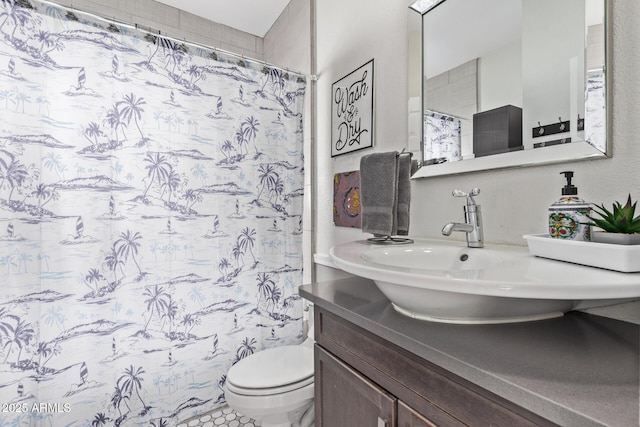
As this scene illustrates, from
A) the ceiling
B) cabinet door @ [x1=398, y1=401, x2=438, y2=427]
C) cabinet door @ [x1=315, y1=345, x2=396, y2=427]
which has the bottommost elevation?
cabinet door @ [x1=315, y1=345, x2=396, y2=427]

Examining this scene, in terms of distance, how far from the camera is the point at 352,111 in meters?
1.57

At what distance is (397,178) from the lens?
1.11m

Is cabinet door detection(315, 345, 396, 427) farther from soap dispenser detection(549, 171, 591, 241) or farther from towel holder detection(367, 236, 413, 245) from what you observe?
soap dispenser detection(549, 171, 591, 241)

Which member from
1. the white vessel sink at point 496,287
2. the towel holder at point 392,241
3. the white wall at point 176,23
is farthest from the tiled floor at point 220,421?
the white wall at point 176,23

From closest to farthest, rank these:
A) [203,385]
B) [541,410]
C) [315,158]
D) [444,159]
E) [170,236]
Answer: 1. [541,410]
2. [444,159]
3. [170,236]
4. [203,385]
5. [315,158]

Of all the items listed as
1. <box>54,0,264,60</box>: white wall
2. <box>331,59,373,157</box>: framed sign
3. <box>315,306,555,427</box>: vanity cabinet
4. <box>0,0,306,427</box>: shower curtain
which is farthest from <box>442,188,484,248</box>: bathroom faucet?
<box>54,0,264,60</box>: white wall

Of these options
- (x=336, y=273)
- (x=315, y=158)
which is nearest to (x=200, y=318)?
(x=336, y=273)

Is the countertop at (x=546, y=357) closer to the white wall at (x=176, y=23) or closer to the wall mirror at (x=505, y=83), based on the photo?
the wall mirror at (x=505, y=83)

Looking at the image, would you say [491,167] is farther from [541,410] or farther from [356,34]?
[356,34]

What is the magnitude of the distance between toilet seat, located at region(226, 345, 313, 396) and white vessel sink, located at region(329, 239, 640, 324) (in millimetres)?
737

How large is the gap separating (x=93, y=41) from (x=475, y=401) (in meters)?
1.79

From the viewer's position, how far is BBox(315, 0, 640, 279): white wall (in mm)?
693

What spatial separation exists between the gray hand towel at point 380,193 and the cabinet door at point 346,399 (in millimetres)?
478

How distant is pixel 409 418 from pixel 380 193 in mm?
731
